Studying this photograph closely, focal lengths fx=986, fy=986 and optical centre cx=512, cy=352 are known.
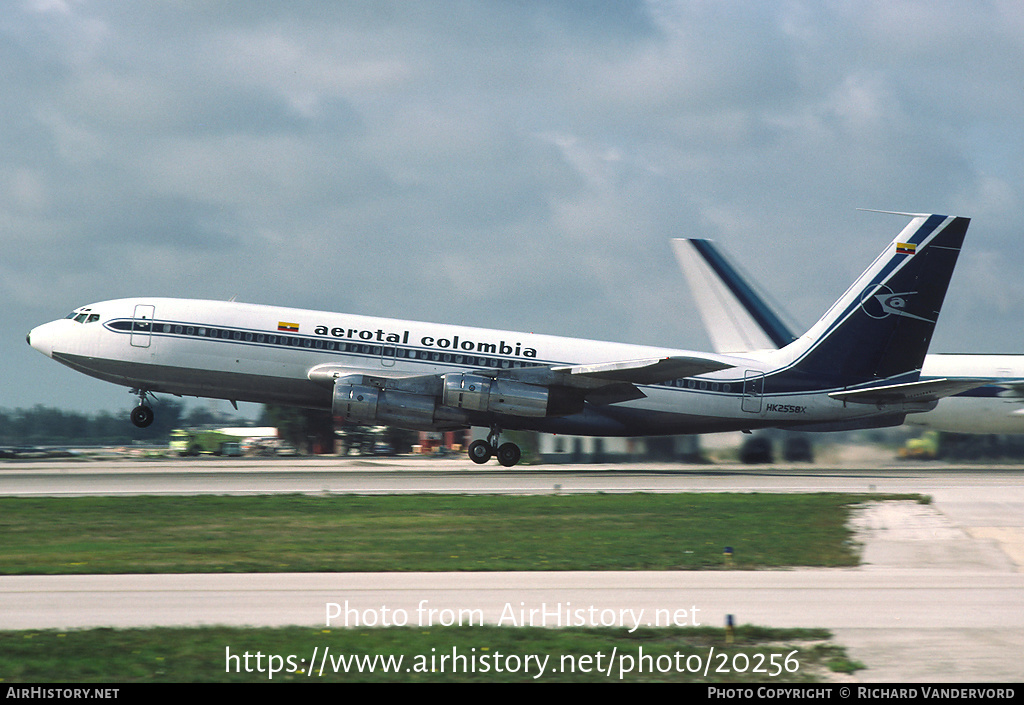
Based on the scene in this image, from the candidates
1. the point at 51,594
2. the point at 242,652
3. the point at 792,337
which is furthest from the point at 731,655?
the point at 792,337

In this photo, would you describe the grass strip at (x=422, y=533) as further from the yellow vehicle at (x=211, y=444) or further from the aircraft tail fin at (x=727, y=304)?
the yellow vehicle at (x=211, y=444)

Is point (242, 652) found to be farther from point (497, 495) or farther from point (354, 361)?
point (354, 361)

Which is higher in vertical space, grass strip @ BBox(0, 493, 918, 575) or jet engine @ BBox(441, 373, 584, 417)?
jet engine @ BBox(441, 373, 584, 417)

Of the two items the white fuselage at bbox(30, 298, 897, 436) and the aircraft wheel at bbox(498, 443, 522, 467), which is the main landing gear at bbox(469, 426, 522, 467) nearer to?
the aircraft wheel at bbox(498, 443, 522, 467)

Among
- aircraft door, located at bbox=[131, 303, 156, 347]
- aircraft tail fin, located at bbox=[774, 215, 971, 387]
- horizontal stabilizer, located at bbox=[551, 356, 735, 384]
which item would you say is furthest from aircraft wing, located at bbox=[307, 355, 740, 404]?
aircraft door, located at bbox=[131, 303, 156, 347]

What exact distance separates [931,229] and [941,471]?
984 cm

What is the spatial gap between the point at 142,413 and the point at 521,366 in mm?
14548

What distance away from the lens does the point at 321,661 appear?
9.61 metres

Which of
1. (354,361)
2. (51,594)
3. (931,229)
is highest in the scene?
(931,229)

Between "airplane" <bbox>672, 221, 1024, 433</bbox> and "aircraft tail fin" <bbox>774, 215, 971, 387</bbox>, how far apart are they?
21.2ft

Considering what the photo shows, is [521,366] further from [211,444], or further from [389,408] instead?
[211,444]

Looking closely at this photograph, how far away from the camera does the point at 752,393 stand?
38531 millimetres

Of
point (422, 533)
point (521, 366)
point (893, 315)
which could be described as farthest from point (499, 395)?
point (422, 533)

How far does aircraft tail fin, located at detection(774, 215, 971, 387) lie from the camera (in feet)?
127
